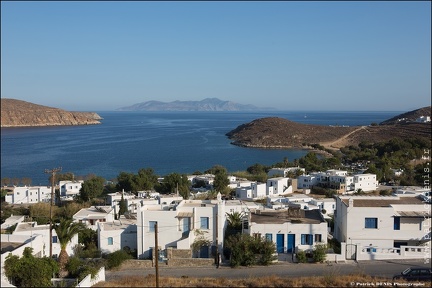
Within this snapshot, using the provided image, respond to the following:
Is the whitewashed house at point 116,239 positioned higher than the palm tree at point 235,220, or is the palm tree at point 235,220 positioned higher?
the palm tree at point 235,220

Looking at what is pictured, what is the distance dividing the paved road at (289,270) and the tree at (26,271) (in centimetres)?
254

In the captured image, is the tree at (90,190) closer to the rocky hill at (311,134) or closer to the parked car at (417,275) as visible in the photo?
the parked car at (417,275)

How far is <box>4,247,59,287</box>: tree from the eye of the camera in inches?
512

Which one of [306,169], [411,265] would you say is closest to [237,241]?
[411,265]

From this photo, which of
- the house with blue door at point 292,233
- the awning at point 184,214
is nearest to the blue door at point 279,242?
the house with blue door at point 292,233

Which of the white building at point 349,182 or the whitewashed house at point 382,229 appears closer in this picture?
the whitewashed house at point 382,229

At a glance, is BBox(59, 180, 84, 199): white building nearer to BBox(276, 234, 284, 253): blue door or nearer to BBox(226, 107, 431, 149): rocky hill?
BBox(276, 234, 284, 253): blue door

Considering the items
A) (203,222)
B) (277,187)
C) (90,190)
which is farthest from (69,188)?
(203,222)

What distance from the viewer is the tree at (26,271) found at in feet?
42.7

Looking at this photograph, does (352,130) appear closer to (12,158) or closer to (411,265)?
(12,158)

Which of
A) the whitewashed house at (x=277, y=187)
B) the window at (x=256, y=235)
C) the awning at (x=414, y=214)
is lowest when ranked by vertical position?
the whitewashed house at (x=277, y=187)

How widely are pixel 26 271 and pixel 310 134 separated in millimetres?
98182

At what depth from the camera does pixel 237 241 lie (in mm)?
16547

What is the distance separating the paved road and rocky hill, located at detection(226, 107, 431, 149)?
77812 mm
